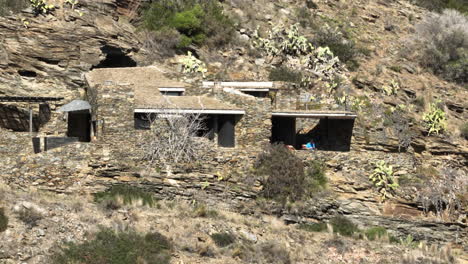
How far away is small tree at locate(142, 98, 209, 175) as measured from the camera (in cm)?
2783

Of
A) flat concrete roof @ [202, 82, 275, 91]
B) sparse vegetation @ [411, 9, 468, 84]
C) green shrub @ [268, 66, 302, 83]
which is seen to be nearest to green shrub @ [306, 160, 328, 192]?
flat concrete roof @ [202, 82, 275, 91]

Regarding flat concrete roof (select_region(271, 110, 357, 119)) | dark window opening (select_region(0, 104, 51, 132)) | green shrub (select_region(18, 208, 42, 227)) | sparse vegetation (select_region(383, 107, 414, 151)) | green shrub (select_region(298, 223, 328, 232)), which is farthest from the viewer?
sparse vegetation (select_region(383, 107, 414, 151))

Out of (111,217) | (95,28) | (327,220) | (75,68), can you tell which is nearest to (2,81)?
(75,68)

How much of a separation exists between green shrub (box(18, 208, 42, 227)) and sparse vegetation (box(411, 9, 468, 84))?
41617mm

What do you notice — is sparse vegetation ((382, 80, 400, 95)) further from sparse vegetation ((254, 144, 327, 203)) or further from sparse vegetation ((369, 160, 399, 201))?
sparse vegetation ((254, 144, 327, 203))

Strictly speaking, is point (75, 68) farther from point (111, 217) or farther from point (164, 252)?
point (164, 252)

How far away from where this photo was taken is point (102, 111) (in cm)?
2828

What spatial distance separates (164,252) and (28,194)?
6588 millimetres

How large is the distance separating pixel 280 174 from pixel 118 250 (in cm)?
1008

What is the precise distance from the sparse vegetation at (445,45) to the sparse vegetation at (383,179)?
84.7ft

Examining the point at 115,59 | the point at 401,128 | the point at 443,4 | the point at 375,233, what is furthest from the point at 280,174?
the point at 443,4

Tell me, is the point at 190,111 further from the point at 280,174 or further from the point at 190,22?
the point at 190,22

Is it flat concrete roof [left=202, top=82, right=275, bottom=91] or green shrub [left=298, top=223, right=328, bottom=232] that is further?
flat concrete roof [left=202, top=82, right=275, bottom=91]

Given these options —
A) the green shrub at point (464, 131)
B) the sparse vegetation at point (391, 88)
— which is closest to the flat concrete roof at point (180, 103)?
the sparse vegetation at point (391, 88)
